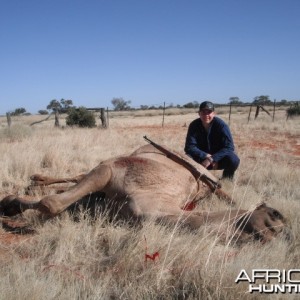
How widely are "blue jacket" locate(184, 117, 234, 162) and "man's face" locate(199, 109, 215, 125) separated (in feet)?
0.42

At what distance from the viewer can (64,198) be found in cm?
392

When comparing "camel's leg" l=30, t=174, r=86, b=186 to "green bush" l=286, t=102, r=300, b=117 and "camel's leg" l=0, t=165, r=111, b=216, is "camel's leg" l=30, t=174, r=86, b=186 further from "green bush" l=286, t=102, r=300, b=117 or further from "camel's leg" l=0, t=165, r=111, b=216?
"green bush" l=286, t=102, r=300, b=117

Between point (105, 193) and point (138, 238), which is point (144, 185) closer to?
point (105, 193)

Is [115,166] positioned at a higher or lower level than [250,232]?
higher

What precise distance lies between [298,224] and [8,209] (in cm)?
306

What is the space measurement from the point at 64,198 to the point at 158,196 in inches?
36.2

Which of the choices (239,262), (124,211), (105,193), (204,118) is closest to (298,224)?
(239,262)

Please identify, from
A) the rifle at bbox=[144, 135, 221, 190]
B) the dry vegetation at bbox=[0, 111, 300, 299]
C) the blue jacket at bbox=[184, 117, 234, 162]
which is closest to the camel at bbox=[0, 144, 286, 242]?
the rifle at bbox=[144, 135, 221, 190]

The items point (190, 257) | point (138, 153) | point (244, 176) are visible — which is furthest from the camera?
point (244, 176)

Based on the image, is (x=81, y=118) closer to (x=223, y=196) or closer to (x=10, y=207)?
(x=10, y=207)

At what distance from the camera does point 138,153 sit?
4785 millimetres

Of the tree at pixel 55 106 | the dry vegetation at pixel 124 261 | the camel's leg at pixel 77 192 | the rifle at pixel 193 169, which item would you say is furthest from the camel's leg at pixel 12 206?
the tree at pixel 55 106

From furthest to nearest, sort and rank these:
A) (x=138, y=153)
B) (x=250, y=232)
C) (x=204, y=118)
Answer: (x=204, y=118) → (x=138, y=153) → (x=250, y=232)

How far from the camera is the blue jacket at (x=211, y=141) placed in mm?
6006
